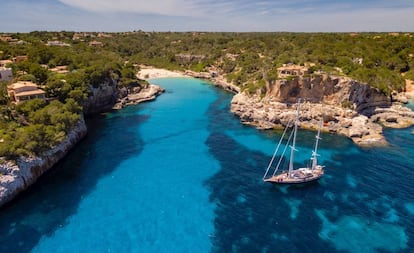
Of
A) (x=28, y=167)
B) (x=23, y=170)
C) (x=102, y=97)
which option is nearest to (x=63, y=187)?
(x=28, y=167)

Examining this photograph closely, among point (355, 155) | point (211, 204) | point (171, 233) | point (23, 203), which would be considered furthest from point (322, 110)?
point (23, 203)

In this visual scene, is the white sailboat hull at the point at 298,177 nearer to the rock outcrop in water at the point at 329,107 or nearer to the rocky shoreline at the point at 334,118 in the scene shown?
the rocky shoreline at the point at 334,118

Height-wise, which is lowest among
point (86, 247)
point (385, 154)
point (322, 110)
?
point (86, 247)

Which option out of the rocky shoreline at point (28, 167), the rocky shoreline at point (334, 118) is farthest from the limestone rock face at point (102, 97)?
the rocky shoreline at point (334, 118)

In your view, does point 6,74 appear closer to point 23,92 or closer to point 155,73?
point 23,92

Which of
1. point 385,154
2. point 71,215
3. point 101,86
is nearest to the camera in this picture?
point 71,215

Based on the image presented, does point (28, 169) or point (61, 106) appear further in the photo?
point (61, 106)

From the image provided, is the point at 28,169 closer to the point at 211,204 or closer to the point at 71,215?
the point at 71,215
